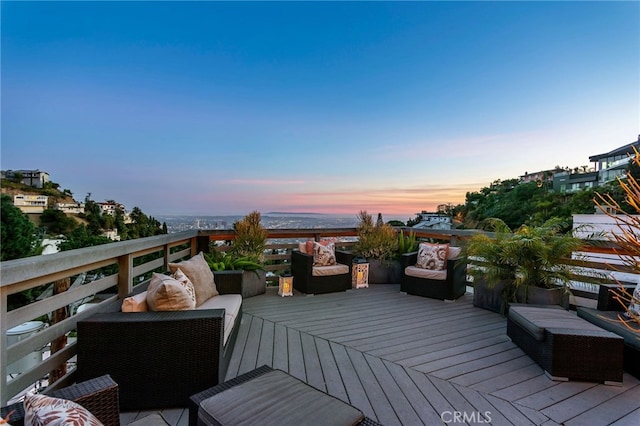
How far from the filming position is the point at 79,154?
22.8 feet

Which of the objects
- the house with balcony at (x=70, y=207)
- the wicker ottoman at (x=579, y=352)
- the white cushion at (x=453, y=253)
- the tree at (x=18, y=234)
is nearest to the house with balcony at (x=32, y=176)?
the house with balcony at (x=70, y=207)

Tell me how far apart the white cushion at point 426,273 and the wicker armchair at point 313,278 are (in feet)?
3.05

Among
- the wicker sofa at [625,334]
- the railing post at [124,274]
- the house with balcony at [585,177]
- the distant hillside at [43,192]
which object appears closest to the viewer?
the wicker sofa at [625,334]

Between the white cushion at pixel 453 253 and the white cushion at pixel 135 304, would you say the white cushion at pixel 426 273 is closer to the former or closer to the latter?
the white cushion at pixel 453 253

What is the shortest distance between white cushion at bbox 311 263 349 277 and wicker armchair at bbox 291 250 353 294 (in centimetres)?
3

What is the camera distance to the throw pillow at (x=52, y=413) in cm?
75

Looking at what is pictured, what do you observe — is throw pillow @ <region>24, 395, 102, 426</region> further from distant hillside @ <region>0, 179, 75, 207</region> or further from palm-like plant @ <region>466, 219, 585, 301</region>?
distant hillside @ <region>0, 179, 75, 207</region>

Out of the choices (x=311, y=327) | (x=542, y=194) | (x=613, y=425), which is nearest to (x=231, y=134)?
(x=311, y=327)

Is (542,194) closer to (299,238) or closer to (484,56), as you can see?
(484,56)

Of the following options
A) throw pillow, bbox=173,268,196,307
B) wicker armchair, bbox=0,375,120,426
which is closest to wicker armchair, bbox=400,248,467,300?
throw pillow, bbox=173,268,196,307

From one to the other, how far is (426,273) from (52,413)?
14.2 ft

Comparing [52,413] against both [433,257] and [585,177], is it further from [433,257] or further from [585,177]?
[585,177]
